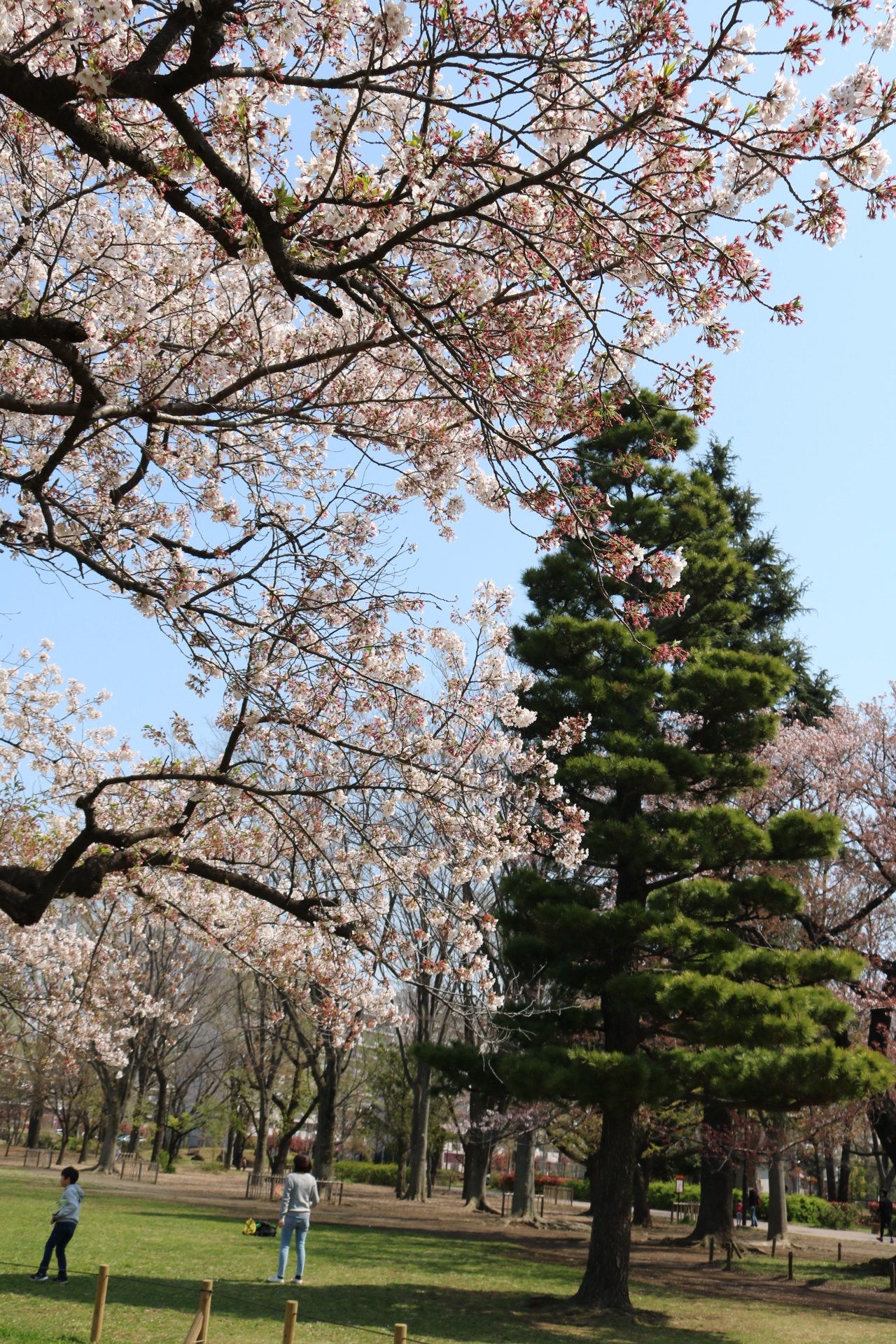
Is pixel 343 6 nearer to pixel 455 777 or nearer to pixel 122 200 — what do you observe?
pixel 122 200

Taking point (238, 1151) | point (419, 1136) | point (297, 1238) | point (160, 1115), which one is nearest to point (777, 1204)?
point (419, 1136)

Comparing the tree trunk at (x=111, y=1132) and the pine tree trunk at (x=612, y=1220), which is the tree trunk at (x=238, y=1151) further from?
the pine tree trunk at (x=612, y=1220)

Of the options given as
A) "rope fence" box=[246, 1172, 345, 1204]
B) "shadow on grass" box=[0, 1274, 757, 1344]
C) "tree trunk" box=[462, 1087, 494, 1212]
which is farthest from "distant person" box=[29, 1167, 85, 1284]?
"rope fence" box=[246, 1172, 345, 1204]

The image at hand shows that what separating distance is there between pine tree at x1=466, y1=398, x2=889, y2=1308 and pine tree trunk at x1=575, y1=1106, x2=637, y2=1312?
0.02 meters

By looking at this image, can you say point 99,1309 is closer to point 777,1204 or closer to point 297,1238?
point 297,1238

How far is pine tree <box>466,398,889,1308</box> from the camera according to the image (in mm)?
10750

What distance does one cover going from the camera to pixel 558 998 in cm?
1392

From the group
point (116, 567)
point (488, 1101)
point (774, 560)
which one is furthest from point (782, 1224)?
point (116, 567)

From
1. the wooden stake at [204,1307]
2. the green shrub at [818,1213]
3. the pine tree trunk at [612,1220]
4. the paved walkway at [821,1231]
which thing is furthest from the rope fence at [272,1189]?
the wooden stake at [204,1307]

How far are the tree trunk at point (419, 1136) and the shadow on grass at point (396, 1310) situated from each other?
14373 mm

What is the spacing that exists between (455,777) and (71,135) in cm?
422

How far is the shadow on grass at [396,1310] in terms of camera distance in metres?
9.38

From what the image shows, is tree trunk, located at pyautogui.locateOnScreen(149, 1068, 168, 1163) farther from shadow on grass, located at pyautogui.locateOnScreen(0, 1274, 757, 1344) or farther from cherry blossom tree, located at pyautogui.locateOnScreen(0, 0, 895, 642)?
cherry blossom tree, located at pyautogui.locateOnScreen(0, 0, 895, 642)

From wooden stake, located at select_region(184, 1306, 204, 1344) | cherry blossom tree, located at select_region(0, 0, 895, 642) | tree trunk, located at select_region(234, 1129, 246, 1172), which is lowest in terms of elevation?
tree trunk, located at select_region(234, 1129, 246, 1172)
